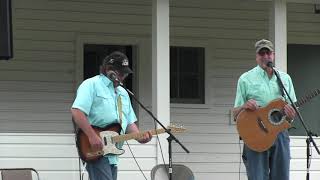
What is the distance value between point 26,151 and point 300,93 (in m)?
4.37

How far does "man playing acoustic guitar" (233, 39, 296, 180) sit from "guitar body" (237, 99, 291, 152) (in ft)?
0.13

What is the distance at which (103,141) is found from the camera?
568cm

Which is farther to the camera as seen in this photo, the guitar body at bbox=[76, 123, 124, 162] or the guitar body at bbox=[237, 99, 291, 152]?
the guitar body at bbox=[237, 99, 291, 152]

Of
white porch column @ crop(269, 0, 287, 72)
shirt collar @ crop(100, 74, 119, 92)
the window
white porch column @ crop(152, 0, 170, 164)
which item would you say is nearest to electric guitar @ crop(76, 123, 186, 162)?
shirt collar @ crop(100, 74, 119, 92)

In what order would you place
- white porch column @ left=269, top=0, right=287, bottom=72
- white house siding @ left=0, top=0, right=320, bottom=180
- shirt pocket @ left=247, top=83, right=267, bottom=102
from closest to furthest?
shirt pocket @ left=247, top=83, right=267, bottom=102 → white porch column @ left=269, top=0, right=287, bottom=72 → white house siding @ left=0, top=0, right=320, bottom=180

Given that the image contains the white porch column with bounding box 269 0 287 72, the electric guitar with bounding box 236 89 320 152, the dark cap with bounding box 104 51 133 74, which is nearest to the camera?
the dark cap with bounding box 104 51 133 74

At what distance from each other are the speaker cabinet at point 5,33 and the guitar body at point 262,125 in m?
2.32

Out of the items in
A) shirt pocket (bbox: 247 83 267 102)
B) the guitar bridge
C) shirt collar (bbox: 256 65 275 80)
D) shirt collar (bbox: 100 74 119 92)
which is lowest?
the guitar bridge

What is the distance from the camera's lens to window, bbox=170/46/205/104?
392 inches

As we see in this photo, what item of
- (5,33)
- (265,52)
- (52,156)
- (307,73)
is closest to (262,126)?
(265,52)

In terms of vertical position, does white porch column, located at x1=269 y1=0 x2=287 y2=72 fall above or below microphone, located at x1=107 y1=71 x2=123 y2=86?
above

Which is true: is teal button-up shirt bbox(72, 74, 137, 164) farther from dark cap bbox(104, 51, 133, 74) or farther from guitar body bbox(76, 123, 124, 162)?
dark cap bbox(104, 51, 133, 74)

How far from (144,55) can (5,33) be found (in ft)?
17.1

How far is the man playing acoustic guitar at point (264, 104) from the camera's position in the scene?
599cm
